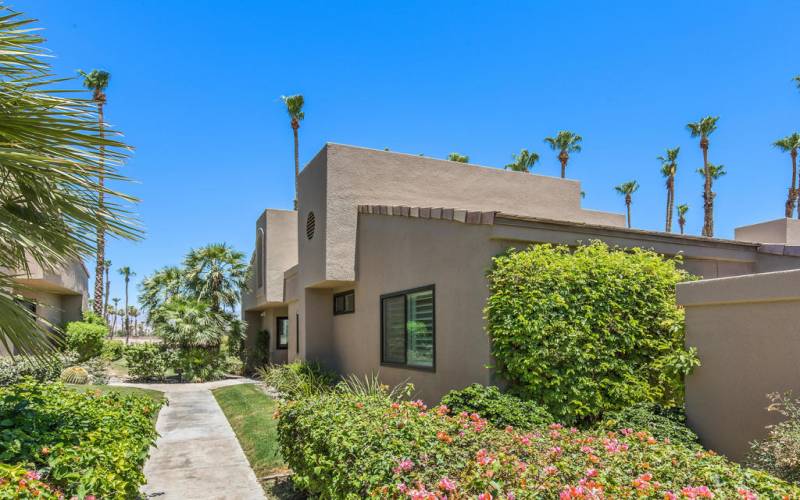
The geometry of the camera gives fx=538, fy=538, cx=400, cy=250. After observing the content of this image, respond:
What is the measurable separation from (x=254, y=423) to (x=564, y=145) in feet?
115

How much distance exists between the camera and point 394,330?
37.3ft

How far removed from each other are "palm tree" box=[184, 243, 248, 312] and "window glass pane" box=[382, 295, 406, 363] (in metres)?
13.3

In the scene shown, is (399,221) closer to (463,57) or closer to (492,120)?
(463,57)

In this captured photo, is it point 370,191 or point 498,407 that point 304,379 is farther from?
point 498,407

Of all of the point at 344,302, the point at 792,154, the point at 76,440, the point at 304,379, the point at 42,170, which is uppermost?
the point at 792,154

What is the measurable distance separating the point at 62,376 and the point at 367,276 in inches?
435

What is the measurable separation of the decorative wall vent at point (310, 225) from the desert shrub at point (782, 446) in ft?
35.7

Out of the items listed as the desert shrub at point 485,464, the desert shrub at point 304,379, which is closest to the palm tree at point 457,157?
the desert shrub at point 304,379

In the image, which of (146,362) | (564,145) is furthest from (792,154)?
(146,362)

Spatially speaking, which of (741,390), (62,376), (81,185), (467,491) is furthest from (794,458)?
(62,376)

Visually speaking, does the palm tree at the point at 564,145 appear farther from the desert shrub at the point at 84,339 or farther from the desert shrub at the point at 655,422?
the desert shrub at the point at 655,422

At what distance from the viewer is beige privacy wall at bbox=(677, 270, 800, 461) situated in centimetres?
588

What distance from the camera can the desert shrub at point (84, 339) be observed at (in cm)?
2211

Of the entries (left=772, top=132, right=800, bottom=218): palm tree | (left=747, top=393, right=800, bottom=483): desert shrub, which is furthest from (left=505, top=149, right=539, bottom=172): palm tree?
(left=747, top=393, right=800, bottom=483): desert shrub
